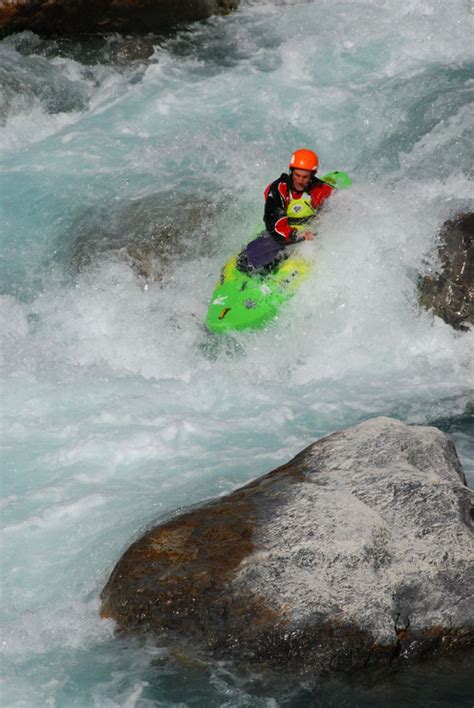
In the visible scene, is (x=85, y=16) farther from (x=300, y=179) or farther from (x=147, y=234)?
(x=300, y=179)

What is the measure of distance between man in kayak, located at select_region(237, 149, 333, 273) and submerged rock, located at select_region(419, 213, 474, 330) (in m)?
1.14

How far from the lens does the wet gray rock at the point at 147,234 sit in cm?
824

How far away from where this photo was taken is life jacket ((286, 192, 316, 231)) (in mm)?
7941

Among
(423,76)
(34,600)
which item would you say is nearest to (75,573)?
(34,600)

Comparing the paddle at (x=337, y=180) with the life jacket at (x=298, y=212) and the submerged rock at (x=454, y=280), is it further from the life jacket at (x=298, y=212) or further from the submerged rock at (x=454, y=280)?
the submerged rock at (x=454, y=280)

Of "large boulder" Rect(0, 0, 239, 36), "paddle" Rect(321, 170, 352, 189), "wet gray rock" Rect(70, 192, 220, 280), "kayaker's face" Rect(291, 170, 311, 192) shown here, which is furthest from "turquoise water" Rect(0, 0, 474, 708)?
"kayaker's face" Rect(291, 170, 311, 192)

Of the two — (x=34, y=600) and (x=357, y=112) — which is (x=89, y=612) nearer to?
(x=34, y=600)

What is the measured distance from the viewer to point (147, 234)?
8.40 m

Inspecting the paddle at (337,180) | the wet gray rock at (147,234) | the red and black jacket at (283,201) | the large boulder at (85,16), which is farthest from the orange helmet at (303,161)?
the large boulder at (85,16)

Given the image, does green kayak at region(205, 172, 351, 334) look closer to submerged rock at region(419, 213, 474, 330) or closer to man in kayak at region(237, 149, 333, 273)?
man in kayak at region(237, 149, 333, 273)

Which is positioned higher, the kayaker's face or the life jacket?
the kayaker's face

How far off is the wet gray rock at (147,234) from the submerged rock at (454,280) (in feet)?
7.13

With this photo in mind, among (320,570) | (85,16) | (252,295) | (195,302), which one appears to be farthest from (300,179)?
(85,16)

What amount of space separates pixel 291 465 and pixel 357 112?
6.91 metres
